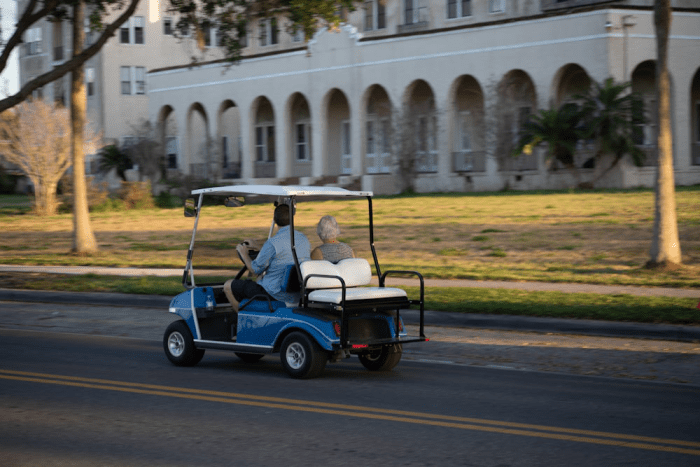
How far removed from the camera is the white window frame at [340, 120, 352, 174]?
43.9 m

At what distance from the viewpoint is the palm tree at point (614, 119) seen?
30.0 meters

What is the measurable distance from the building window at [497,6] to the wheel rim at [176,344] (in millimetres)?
33429

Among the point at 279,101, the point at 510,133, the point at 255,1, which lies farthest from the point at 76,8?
the point at 279,101

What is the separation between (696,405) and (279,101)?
3659cm

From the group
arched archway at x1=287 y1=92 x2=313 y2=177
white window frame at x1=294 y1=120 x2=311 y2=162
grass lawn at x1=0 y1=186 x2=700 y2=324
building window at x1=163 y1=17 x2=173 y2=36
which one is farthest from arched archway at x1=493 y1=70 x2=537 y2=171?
building window at x1=163 y1=17 x2=173 y2=36

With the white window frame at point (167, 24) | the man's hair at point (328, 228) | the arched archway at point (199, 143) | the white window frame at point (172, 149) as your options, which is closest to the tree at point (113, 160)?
the white window frame at point (172, 149)

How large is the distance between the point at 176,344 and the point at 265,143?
3838 centimetres

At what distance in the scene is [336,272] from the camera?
30.2ft

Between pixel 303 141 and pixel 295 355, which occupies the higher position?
pixel 303 141

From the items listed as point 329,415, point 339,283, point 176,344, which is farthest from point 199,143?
point 329,415

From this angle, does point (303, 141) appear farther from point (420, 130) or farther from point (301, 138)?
point (420, 130)

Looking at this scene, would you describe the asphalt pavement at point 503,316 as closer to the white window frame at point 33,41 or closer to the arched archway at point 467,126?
the arched archway at point 467,126

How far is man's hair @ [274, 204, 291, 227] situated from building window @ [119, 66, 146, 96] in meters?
48.1

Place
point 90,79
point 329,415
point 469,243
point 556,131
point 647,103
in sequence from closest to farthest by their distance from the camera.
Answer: point 329,415 → point 469,243 → point 556,131 → point 647,103 → point 90,79
